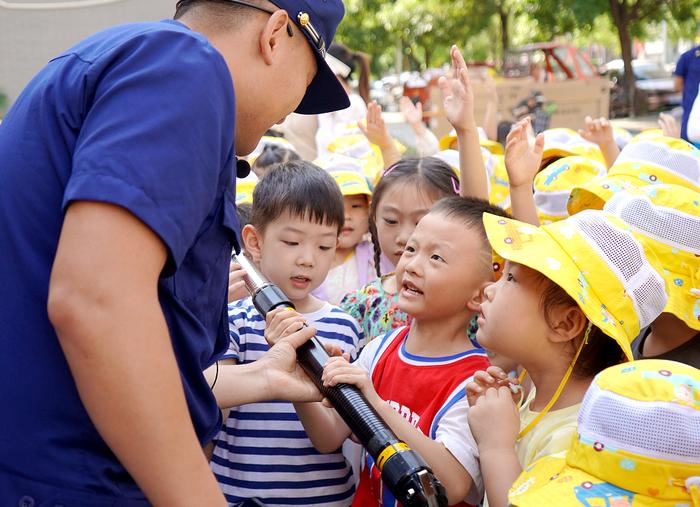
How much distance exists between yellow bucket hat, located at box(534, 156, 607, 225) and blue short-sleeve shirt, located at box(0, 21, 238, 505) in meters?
3.04

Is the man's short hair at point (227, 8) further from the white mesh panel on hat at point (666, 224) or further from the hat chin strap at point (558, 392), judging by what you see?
the white mesh panel on hat at point (666, 224)

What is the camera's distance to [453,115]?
3.50 m

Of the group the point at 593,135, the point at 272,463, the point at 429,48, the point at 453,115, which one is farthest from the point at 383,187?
the point at 429,48

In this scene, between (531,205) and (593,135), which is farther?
(593,135)

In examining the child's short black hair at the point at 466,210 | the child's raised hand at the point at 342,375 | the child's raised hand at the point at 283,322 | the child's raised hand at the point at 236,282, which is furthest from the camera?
the child's short black hair at the point at 466,210

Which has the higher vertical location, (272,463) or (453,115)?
(453,115)

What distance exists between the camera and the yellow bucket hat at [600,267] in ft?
7.23

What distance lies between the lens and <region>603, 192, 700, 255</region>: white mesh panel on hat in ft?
8.90

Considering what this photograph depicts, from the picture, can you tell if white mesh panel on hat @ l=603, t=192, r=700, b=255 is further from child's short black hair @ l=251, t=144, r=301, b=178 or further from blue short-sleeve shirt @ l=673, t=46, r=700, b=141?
blue short-sleeve shirt @ l=673, t=46, r=700, b=141

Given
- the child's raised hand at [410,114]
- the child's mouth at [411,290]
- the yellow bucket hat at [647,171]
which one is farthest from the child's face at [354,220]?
the child's mouth at [411,290]

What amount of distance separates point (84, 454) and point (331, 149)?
187 inches

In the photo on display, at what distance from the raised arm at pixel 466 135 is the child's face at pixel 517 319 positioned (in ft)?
3.74

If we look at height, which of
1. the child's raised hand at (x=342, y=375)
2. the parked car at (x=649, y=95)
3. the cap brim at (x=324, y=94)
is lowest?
the parked car at (x=649, y=95)

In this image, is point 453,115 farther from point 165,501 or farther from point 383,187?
point 165,501
